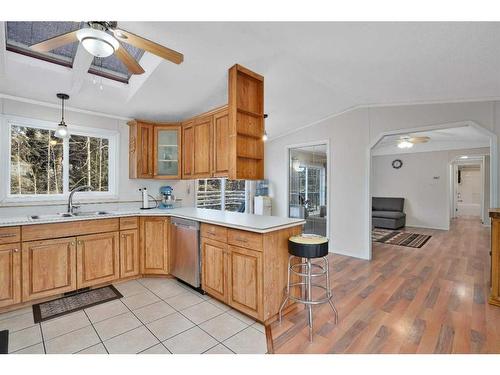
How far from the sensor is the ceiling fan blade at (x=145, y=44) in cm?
157

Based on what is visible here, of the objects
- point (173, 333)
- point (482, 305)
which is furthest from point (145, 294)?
point (482, 305)

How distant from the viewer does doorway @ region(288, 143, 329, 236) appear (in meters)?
4.87

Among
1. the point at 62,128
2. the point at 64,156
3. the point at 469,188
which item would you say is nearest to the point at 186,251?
the point at 62,128

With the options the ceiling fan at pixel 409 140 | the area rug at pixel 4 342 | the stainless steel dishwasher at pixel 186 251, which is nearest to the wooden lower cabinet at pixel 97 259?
the stainless steel dishwasher at pixel 186 251

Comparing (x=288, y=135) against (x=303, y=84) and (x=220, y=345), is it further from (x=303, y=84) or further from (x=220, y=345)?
(x=220, y=345)

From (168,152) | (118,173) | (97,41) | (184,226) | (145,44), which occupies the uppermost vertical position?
(145,44)

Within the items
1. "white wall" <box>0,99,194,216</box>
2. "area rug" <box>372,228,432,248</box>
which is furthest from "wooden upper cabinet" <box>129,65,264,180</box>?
"area rug" <box>372,228,432,248</box>

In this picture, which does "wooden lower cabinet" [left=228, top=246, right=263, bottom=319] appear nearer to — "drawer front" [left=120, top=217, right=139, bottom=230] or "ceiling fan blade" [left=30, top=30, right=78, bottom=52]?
"drawer front" [left=120, top=217, right=139, bottom=230]

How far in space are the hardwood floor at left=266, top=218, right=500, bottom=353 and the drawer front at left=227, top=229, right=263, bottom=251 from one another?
2.37 ft

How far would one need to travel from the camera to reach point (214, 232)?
2.52 metres

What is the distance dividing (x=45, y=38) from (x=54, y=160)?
150 cm

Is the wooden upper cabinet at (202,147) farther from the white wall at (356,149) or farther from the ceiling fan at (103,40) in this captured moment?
the white wall at (356,149)

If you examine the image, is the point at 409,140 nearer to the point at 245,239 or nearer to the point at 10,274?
the point at 245,239
